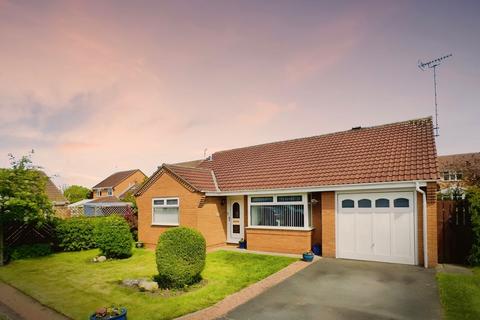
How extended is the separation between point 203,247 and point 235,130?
34.1ft

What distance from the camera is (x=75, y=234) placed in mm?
17859

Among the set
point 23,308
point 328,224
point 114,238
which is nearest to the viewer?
point 23,308

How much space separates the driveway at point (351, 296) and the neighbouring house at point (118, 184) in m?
55.8

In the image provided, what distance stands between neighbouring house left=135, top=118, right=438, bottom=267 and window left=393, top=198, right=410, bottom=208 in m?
0.04

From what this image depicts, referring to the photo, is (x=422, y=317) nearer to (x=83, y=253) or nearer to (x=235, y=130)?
(x=235, y=130)

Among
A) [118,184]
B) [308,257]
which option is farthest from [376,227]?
[118,184]

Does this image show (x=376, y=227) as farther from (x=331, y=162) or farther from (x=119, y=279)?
(x=119, y=279)

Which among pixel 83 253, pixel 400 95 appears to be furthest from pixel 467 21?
pixel 83 253

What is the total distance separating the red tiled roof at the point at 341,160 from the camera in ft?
41.7

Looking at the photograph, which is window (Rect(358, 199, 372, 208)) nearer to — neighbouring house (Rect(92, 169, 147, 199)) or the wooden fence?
the wooden fence

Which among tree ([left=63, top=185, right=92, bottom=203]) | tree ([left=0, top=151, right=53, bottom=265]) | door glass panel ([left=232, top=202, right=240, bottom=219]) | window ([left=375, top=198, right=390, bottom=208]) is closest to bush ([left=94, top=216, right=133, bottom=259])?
tree ([left=0, top=151, right=53, bottom=265])

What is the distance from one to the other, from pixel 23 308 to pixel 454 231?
14.8 m

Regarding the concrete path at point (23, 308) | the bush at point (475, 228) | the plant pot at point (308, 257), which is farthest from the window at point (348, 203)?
the concrete path at point (23, 308)

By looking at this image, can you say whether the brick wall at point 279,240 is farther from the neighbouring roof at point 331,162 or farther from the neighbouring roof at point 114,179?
the neighbouring roof at point 114,179
